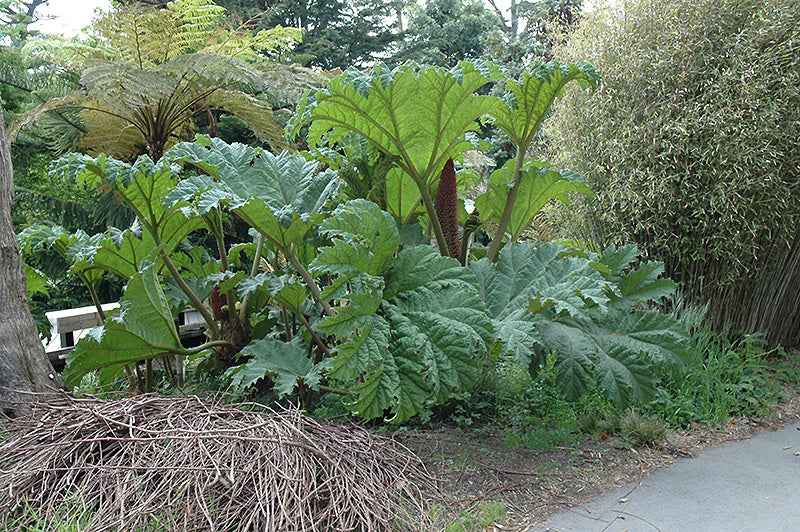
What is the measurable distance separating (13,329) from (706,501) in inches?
102

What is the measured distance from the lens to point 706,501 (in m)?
1.89

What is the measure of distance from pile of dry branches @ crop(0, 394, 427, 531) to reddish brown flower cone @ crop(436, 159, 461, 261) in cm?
100

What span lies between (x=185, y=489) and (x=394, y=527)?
59 centimetres

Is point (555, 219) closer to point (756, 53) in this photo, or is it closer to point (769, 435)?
point (756, 53)

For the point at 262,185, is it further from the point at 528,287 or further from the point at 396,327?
the point at 528,287


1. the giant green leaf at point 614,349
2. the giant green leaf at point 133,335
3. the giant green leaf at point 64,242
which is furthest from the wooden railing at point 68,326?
the giant green leaf at point 614,349

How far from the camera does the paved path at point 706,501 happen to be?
172 centimetres

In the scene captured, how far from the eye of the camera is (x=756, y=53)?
3285 millimetres

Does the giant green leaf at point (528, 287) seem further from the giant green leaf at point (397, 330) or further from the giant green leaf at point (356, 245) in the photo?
the giant green leaf at point (356, 245)

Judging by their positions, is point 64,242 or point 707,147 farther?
point 707,147

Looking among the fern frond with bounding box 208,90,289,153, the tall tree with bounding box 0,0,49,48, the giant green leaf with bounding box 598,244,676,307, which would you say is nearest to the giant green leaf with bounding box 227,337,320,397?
the giant green leaf with bounding box 598,244,676,307

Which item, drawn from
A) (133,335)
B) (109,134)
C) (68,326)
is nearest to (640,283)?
(133,335)

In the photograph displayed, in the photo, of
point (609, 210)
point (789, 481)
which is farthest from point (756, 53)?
point (789, 481)

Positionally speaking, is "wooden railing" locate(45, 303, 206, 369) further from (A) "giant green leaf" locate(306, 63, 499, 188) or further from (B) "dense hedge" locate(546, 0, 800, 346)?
(B) "dense hedge" locate(546, 0, 800, 346)
